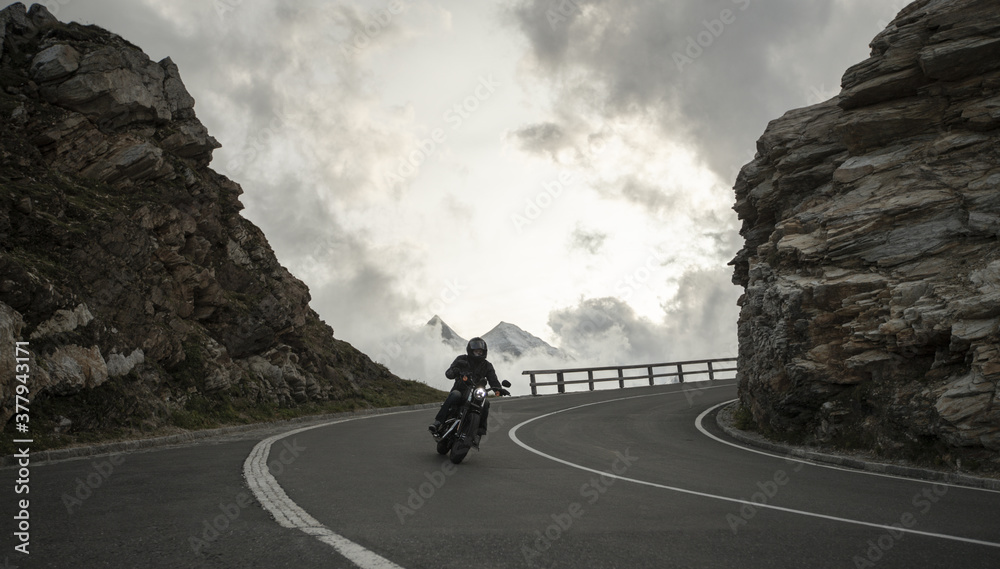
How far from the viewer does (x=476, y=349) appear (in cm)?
973

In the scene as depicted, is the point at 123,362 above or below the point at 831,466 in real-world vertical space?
above

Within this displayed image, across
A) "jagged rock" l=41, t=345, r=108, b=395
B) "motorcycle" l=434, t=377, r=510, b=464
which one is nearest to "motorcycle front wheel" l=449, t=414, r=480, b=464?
"motorcycle" l=434, t=377, r=510, b=464

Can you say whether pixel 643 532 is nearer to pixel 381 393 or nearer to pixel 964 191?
pixel 964 191

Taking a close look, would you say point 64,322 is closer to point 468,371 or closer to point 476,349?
point 468,371

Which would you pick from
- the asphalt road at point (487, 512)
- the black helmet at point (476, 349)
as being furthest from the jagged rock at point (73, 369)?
the black helmet at point (476, 349)

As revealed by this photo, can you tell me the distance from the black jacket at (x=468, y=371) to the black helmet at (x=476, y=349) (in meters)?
0.08

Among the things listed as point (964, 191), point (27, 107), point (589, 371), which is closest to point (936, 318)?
point (964, 191)

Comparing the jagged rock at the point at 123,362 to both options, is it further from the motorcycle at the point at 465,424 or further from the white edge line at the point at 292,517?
the motorcycle at the point at 465,424

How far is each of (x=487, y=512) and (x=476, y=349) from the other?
4013 mm

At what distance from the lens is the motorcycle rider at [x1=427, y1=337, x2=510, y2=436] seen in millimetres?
9500

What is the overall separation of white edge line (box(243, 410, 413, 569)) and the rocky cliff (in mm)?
6228

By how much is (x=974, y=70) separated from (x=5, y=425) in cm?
2045

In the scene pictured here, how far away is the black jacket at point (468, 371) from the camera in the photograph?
31.6ft

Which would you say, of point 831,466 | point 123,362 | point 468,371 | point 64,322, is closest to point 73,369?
point 64,322
